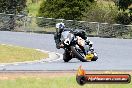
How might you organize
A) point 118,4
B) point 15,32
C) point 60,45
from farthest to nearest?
point 118,4
point 15,32
point 60,45

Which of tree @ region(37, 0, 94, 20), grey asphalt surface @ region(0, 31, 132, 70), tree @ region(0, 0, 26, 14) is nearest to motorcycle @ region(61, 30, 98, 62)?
grey asphalt surface @ region(0, 31, 132, 70)

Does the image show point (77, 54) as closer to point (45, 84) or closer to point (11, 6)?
point (45, 84)

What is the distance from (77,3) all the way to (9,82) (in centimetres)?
3341

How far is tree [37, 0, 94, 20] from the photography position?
43500 mm

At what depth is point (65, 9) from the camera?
4353 centimetres

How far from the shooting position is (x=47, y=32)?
3722cm

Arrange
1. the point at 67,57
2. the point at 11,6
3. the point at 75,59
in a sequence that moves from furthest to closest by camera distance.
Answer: the point at 11,6
the point at 75,59
the point at 67,57

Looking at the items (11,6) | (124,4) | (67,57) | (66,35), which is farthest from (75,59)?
(11,6)

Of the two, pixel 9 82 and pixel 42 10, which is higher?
pixel 9 82

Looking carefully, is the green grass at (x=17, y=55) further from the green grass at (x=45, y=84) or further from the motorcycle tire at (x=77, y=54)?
the green grass at (x=45, y=84)

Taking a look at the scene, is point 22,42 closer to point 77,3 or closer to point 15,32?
point 15,32

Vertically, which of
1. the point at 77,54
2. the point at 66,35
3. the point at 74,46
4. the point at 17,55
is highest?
the point at 66,35

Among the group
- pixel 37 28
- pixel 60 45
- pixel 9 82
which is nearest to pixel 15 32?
pixel 37 28

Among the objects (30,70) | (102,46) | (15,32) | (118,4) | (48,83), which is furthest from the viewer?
(118,4)
